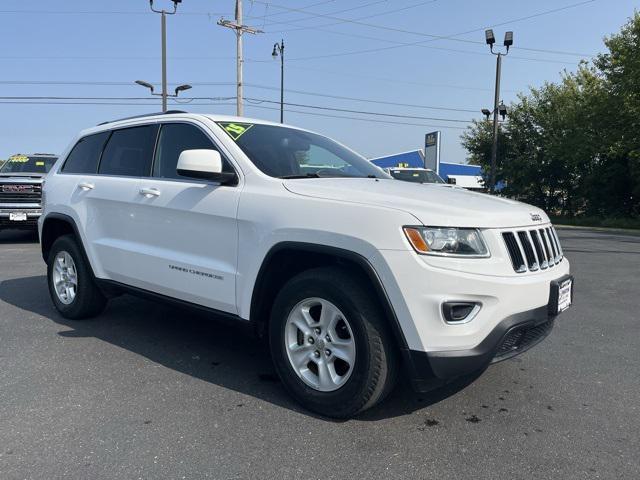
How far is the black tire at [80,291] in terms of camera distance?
189 inches

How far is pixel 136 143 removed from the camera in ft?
14.7

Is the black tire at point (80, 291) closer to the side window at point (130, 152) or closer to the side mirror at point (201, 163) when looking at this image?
the side window at point (130, 152)

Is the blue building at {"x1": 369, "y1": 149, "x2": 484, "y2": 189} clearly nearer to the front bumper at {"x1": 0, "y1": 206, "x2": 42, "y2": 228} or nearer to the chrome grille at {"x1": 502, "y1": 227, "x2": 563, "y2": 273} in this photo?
the front bumper at {"x1": 0, "y1": 206, "x2": 42, "y2": 228}

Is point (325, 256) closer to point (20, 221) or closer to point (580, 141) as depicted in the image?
point (20, 221)

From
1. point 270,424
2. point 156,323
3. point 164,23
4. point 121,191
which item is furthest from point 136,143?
point 164,23

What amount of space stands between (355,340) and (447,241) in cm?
73

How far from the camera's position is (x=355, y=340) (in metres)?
2.89

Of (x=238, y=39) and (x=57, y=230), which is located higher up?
(x=238, y=39)

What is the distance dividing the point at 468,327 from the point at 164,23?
971 inches

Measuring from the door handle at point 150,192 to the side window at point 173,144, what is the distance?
15 centimetres

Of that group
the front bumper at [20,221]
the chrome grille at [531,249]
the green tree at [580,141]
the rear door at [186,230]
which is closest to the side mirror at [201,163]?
the rear door at [186,230]

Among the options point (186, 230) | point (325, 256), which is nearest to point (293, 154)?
point (186, 230)

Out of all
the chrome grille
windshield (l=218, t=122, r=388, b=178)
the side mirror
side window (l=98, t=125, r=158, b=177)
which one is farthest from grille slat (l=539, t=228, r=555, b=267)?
side window (l=98, t=125, r=158, b=177)

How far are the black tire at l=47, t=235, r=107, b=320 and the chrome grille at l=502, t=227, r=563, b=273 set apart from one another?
3.62 m
